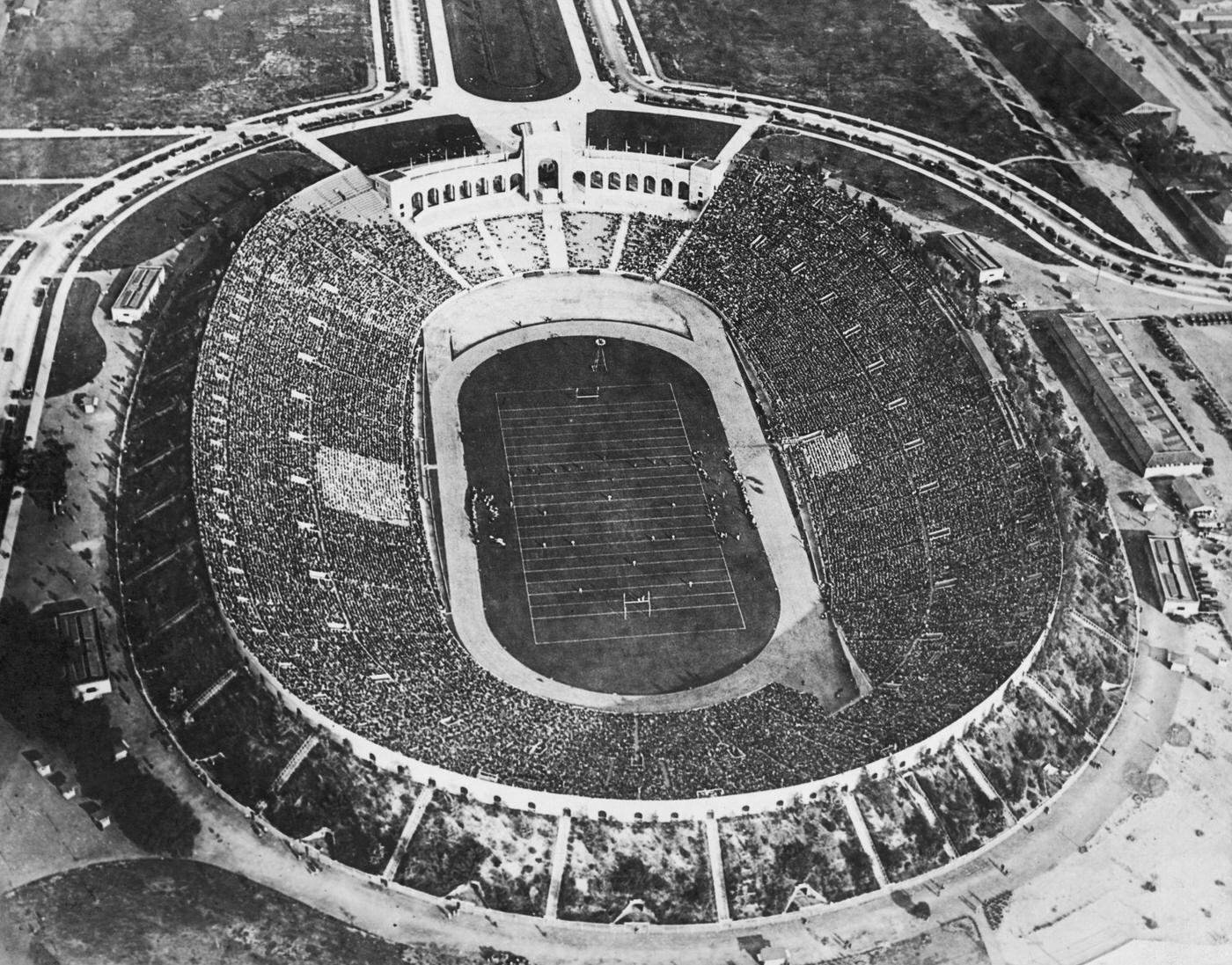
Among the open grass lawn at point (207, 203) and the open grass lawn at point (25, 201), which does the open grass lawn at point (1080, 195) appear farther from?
the open grass lawn at point (25, 201)

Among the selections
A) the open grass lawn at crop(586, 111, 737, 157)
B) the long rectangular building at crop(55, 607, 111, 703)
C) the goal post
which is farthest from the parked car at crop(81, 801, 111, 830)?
the open grass lawn at crop(586, 111, 737, 157)

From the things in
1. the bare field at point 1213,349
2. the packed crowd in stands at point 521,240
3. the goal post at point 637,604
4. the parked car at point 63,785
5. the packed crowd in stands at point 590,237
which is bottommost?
the parked car at point 63,785

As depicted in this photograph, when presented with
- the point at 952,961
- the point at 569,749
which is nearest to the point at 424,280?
the point at 569,749

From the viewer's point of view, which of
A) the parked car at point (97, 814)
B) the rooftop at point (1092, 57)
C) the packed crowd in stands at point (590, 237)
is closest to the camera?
the parked car at point (97, 814)

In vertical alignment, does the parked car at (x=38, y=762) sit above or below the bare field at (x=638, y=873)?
below

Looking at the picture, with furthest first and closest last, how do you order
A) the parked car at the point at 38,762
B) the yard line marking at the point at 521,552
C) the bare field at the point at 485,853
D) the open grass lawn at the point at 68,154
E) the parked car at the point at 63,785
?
the open grass lawn at the point at 68,154 → the yard line marking at the point at 521,552 → the parked car at the point at 38,762 → the parked car at the point at 63,785 → the bare field at the point at 485,853

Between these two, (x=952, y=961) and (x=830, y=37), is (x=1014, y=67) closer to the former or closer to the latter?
(x=830, y=37)

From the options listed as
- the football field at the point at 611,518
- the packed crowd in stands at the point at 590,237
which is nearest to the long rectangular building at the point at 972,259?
the packed crowd in stands at the point at 590,237

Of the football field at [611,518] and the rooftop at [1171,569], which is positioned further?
the rooftop at [1171,569]
